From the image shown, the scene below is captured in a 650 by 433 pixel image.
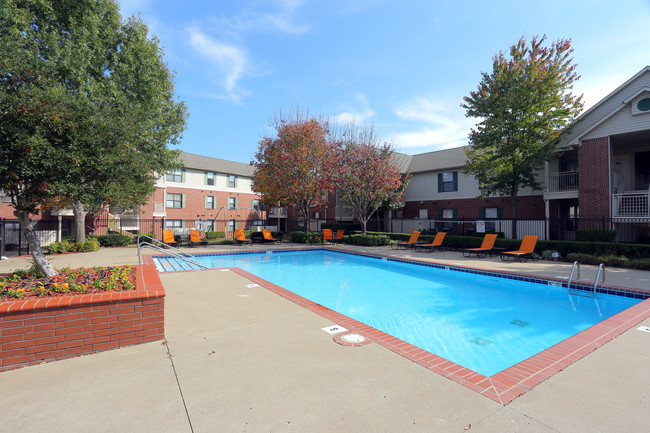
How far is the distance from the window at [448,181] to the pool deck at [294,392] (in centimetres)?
2018

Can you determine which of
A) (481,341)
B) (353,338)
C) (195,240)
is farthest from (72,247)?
(481,341)

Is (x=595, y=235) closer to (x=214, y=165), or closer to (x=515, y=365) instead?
(x=515, y=365)

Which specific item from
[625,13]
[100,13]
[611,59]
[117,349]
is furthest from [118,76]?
[611,59]

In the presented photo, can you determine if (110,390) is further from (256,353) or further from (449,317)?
(449,317)

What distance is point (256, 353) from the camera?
12.2 ft

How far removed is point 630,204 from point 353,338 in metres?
17.3

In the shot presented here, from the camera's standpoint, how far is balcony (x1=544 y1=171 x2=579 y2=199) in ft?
54.7

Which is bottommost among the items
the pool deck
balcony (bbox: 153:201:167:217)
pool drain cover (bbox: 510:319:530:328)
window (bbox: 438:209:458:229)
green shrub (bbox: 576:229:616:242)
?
pool drain cover (bbox: 510:319:530:328)

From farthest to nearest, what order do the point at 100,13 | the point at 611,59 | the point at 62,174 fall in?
the point at 100,13, the point at 611,59, the point at 62,174

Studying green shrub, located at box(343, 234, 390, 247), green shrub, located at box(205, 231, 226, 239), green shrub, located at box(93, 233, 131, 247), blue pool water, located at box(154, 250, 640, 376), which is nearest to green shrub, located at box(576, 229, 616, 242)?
blue pool water, located at box(154, 250, 640, 376)

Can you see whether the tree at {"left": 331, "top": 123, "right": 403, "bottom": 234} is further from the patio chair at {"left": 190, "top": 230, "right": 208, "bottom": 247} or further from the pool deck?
the pool deck

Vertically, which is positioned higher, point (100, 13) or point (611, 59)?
point (100, 13)

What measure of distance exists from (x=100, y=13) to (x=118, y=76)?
9.26 feet

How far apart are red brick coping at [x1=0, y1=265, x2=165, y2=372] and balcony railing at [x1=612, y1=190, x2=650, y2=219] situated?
1880cm
